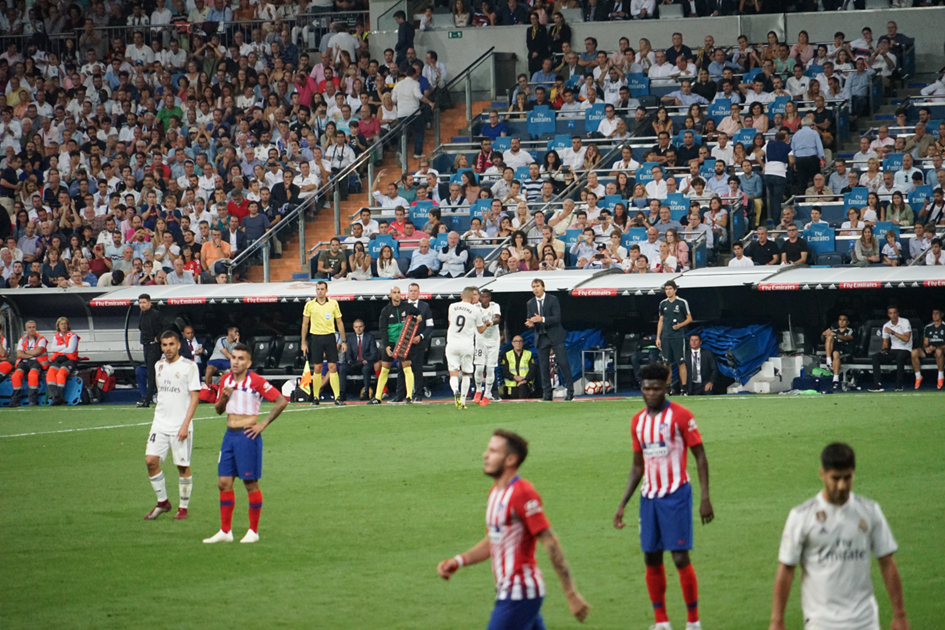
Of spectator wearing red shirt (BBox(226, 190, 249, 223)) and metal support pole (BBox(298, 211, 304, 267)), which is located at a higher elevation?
spectator wearing red shirt (BBox(226, 190, 249, 223))

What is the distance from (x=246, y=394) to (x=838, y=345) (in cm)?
1396

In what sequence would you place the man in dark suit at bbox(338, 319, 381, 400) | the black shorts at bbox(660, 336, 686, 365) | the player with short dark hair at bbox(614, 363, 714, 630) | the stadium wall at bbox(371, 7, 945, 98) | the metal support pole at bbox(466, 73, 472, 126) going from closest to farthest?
the player with short dark hair at bbox(614, 363, 714, 630), the black shorts at bbox(660, 336, 686, 365), the man in dark suit at bbox(338, 319, 381, 400), the stadium wall at bbox(371, 7, 945, 98), the metal support pole at bbox(466, 73, 472, 126)

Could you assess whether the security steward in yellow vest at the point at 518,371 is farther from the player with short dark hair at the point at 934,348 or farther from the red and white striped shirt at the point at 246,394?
the red and white striped shirt at the point at 246,394

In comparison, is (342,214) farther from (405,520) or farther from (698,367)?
(405,520)

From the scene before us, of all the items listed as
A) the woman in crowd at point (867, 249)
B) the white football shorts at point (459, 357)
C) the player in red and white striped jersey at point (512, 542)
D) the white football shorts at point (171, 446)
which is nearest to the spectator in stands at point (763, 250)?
the woman in crowd at point (867, 249)

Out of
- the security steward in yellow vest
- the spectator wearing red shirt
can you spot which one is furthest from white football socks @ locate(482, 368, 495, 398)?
the spectator wearing red shirt

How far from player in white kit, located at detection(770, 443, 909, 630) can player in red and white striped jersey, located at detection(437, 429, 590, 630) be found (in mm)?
1163

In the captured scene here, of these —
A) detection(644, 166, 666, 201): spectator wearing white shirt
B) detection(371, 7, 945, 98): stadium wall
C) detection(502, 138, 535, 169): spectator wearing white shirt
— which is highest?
detection(371, 7, 945, 98): stadium wall

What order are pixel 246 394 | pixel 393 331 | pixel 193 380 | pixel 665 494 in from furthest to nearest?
pixel 393 331 < pixel 193 380 < pixel 246 394 < pixel 665 494

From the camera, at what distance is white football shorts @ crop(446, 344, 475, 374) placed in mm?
21578

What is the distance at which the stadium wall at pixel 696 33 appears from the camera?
29875 millimetres

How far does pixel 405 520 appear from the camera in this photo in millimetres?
11797

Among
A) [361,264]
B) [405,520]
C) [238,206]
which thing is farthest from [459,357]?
[405,520]

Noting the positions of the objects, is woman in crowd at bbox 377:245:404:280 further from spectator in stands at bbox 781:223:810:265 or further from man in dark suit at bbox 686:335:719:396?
spectator in stands at bbox 781:223:810:265
